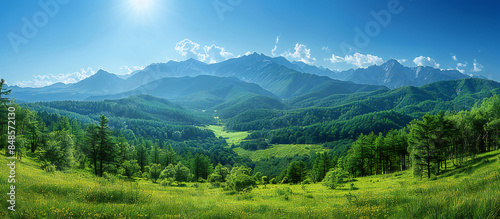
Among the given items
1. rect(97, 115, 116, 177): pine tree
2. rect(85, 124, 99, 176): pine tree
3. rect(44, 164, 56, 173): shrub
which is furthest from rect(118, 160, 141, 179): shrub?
rect(44, 164, 56, 173): shrub

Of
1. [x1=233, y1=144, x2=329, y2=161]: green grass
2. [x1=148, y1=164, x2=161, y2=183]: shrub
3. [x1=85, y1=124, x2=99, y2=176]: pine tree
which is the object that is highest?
[x1=85, y1=124, x2=99, y2=176]: pine tree

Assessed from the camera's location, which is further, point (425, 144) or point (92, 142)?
point (92, 142)

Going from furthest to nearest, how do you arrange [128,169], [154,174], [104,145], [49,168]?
[128,169] < [154,174] < [104,145] < [49,168]

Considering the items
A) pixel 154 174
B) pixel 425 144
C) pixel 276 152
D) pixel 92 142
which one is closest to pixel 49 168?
pixel 92 142

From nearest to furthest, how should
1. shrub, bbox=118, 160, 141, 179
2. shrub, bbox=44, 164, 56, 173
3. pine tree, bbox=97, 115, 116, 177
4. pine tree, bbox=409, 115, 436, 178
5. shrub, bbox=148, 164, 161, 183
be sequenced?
shrub, bbox=44, 164, 56, 173 < pine tree, bbox=409, 115, 436, 178 < pine tree, bbox=97, 115, 116, 177 < shrub, bbox=148, 164, 161, 183 < shrub, bbox=118, 160, 141, 179

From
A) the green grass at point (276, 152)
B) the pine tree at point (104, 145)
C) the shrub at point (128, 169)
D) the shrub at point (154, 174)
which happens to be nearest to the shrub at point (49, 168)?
the pine tree at point (104, 145)

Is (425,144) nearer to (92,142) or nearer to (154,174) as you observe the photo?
(154,174)

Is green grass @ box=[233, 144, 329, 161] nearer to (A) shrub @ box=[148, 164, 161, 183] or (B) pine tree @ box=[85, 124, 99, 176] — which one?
(A) shrub @ box=[148, 164, 161, 183]

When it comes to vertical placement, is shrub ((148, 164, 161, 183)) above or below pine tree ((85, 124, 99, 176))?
below

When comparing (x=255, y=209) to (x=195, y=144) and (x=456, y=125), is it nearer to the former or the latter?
(x=456, y=125)

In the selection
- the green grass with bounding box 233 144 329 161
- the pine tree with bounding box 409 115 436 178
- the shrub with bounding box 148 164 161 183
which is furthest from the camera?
the green grass with bounding box 233 144 329 161

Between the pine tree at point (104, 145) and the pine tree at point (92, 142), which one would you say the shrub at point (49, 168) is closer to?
the pine tree at point (92, 142)

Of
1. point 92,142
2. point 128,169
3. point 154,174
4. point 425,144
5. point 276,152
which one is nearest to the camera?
point 425,144

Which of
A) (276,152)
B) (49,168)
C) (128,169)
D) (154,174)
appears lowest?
(276,152)
